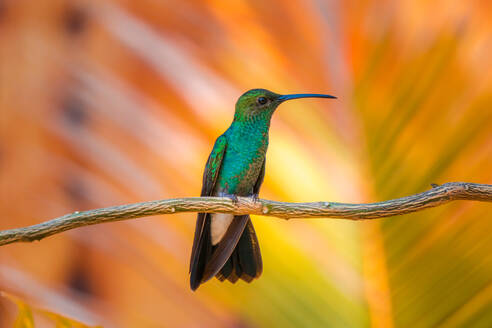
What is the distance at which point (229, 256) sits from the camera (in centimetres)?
199

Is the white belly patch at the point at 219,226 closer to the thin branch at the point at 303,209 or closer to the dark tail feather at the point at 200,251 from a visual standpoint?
the dark tail feather at the point at 200,251

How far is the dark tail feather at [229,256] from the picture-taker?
76.7 inches

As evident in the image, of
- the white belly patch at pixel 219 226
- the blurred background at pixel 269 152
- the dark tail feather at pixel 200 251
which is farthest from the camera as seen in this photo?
the white belly patch at pixel 219 226

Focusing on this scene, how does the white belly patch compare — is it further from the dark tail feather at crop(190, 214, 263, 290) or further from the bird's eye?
the bird's eye

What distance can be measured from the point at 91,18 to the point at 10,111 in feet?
1.94

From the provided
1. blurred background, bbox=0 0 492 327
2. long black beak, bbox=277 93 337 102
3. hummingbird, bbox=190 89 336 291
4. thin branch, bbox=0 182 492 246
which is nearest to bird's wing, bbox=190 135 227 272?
hummingbird, bbox=190 89 336 291

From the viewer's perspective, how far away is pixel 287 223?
201 centimetres

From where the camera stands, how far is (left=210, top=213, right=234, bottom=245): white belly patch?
2177mm

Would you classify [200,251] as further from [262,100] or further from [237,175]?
[262,100]

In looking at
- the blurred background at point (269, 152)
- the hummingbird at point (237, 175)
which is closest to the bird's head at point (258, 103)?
the hummingbird at point (237, 175)

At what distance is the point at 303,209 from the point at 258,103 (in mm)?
866

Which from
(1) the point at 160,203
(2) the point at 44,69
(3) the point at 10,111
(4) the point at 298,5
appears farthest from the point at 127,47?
(1) the point at 160,203

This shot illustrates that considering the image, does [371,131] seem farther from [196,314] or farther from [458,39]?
[196,314]

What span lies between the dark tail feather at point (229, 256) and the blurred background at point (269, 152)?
1.9 inches
